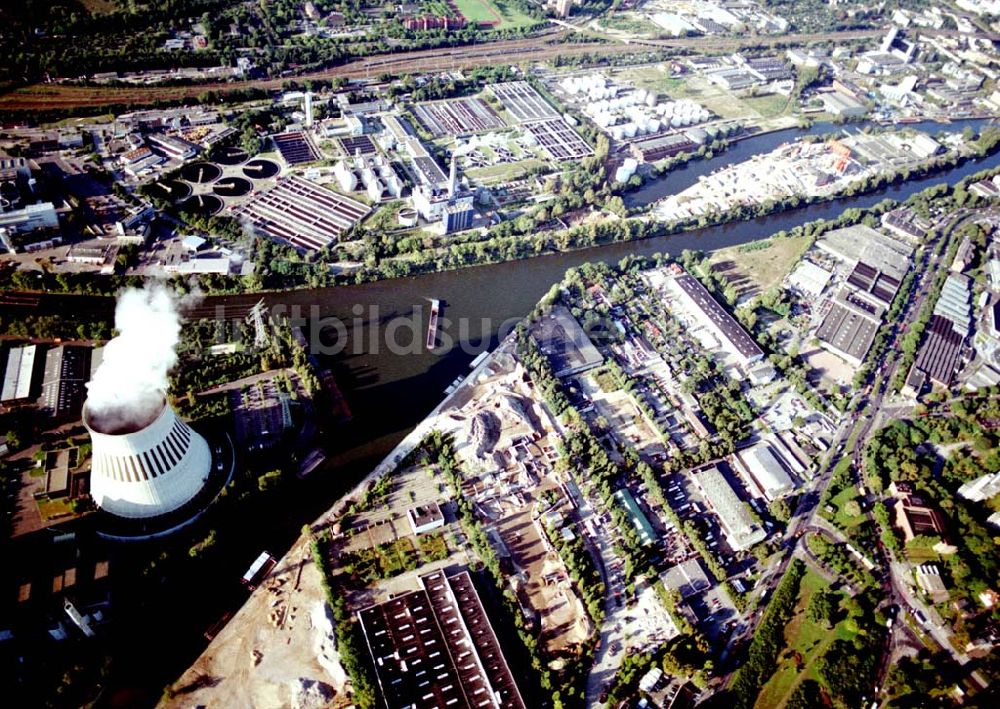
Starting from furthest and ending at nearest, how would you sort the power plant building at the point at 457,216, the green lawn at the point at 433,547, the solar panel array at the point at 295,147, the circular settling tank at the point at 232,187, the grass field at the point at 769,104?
the grass field at the point at 769,104 → the solar panel array at the point at 295,147 → the circular settling tank at the point at 232,187 → the power plant building at the point at 457,216 → the green lawn at the point at 433,547

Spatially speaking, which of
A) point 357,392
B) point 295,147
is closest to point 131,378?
point 357,392

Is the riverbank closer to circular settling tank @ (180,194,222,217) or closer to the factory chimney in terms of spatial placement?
circular settling tank @ (180,194,222,217)

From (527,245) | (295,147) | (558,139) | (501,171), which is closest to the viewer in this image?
(527,245)

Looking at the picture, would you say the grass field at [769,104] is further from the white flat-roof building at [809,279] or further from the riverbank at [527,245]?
the white flat-roof building at [809,279]

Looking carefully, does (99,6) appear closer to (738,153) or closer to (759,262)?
(738,153)

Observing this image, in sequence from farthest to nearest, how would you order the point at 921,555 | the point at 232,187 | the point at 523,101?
the point at 523,101, the point at 232,187, the point at 921,555

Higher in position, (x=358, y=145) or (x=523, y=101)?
(x=523, y=101)

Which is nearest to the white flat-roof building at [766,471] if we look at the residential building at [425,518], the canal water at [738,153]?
the residential building at [425,518]

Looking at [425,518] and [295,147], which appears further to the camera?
[295,147]
